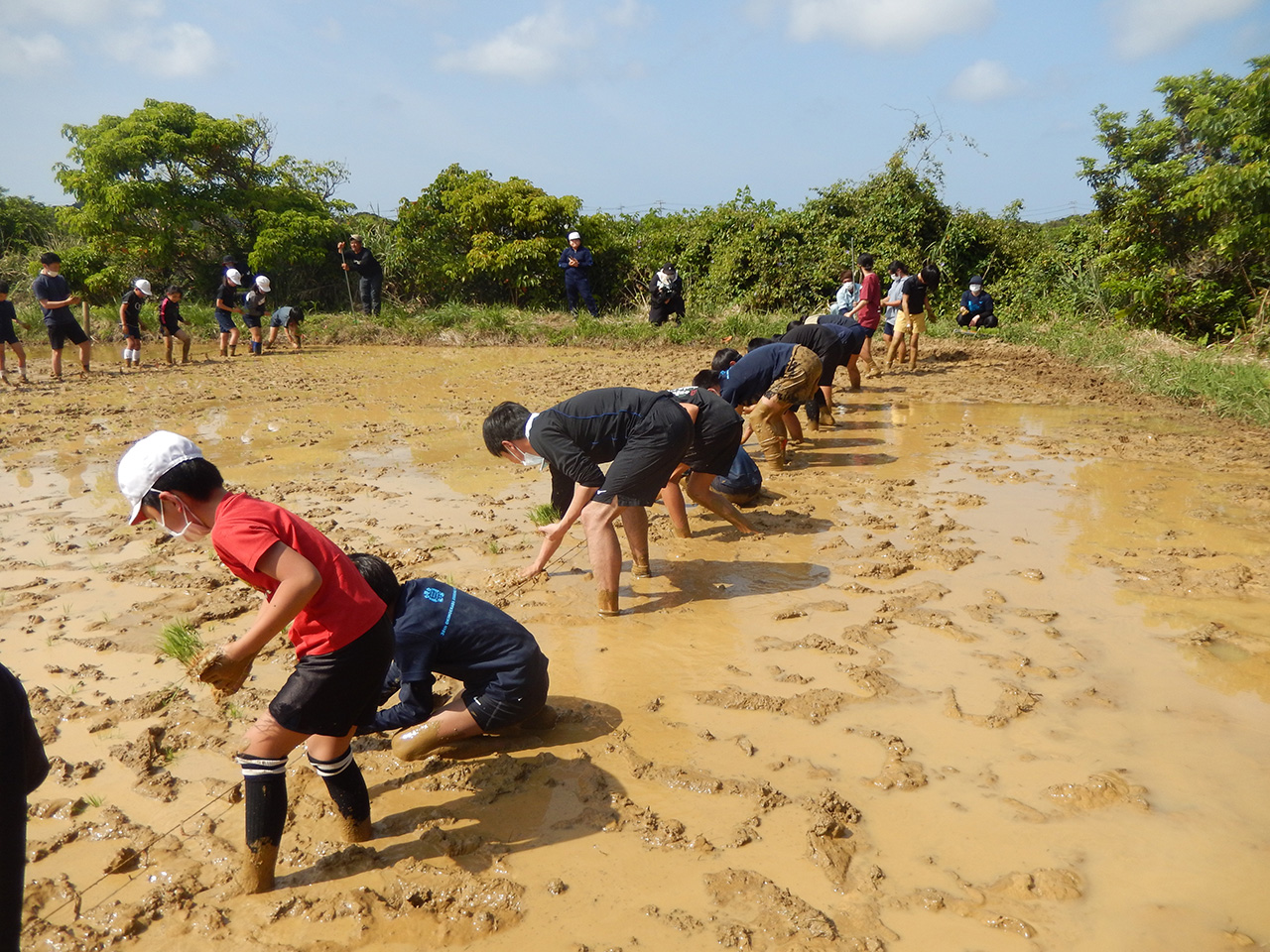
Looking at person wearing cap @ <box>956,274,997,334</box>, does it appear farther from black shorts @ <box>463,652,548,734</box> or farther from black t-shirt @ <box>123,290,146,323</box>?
black shorts @ <box>463,652,548,734</box>

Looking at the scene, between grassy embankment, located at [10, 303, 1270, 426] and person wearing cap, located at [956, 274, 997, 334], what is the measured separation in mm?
280

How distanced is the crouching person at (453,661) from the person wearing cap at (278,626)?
1.24 feet

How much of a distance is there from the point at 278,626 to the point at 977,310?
15.4m

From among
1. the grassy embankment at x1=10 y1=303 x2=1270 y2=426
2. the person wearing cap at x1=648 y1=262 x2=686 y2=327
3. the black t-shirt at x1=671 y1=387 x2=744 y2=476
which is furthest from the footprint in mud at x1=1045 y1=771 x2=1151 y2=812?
the person wearing cap at x1=648 y1=262 x2=686 y2=327

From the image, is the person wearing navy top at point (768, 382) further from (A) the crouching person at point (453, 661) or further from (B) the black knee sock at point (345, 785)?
(B) the black knee sock at point (345, 785)

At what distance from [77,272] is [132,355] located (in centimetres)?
614

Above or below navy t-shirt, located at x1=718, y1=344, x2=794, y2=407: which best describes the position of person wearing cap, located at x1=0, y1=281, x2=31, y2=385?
above

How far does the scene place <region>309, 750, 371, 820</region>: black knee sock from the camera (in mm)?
2910

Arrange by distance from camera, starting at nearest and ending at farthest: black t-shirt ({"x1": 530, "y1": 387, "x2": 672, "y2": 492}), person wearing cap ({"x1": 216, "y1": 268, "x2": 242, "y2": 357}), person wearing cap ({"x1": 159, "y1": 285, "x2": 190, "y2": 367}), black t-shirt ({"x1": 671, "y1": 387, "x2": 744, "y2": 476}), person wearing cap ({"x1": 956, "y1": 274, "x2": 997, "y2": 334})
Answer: black t-shirt ({"x1": 530, "y1": 387, "x2": 672, "y2": 492}) < black t-shirt ({"x1": 671, "y1": 387, "x2": 744, "y2": 476}) < person wearing cap ({"x1": 159, "y1": 285, "x2": 190, "y2": 367}) < person wearing cap ({"x1": 216, "y1": 268, "x2": 242, "y2": 357}) < person wearing cap ({"x1": 956, "y1": 274, "x2": 997, "y2": 334})

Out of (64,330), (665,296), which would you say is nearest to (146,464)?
(64,330)

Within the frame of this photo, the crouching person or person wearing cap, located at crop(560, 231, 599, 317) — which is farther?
person wearing cap, located at crop(560, 231, 599, 317)

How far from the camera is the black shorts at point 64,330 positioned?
12.5 metres

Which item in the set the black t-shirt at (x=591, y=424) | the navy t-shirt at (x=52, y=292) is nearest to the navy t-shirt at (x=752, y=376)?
the black t-shirt at (x=591, y=424)

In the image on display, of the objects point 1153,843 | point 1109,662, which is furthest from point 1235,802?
point 1109,662
